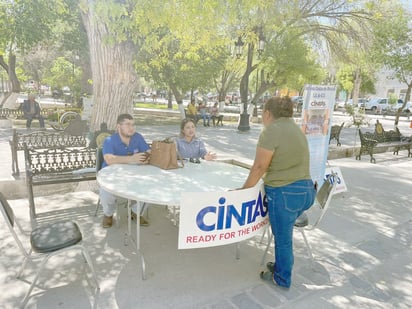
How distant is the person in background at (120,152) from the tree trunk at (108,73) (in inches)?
65.1

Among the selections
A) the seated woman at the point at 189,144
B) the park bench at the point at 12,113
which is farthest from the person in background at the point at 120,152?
the park bench at the point at 12,113

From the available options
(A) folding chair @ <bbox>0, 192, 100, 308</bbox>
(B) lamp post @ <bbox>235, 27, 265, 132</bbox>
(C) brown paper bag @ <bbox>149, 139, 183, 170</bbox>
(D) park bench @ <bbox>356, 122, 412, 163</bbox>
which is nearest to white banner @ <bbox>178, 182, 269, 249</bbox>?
(A) folding chair @ <bbox>0, 192, 100, 308</bbox>

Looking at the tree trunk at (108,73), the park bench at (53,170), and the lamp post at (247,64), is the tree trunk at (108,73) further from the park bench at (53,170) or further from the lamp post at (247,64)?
the lamp post at (247,64)

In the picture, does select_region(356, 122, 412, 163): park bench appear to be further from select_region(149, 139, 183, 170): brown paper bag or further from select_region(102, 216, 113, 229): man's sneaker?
select_region(102, 216, 113, 229): man's sneaker

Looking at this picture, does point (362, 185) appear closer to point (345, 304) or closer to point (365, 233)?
point (365, 233)

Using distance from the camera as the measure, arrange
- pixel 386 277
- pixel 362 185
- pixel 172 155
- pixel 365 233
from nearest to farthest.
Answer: pixel 386 277 → pixel 172 155 → pixel 365 233 → pixel 362 185

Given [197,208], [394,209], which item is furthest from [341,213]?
[197,208]

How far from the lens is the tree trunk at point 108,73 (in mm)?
5027

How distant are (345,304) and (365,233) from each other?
1664 mm

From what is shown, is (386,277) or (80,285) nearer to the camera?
(80,285)

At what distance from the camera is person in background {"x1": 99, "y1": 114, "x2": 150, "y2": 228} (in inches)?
146

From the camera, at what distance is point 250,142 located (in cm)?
1155

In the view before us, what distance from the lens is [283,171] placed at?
8.37ft

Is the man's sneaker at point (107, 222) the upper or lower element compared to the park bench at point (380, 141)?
lower
